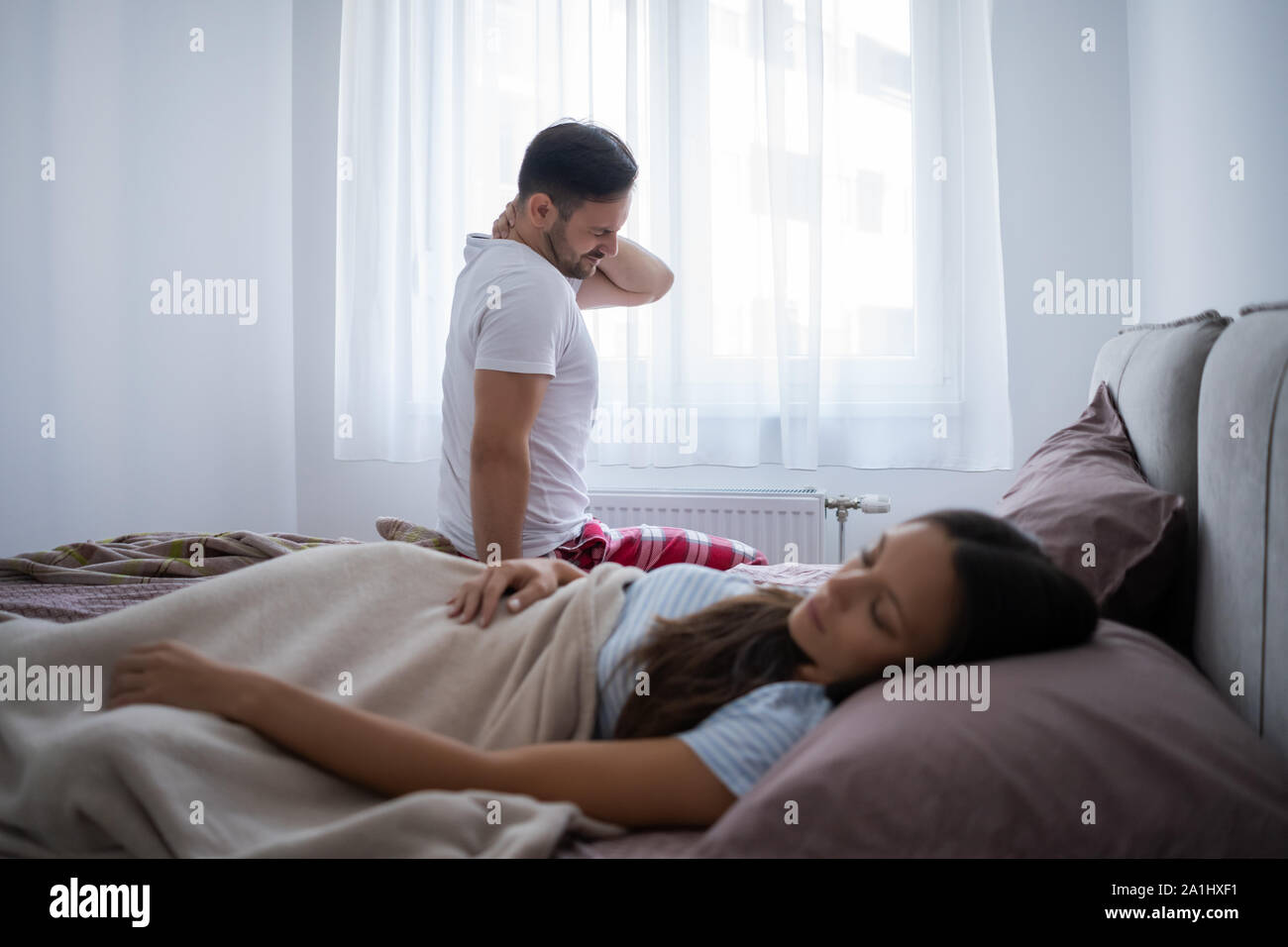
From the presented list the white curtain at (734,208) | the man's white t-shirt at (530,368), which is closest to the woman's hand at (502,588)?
the man's white t-shirt at (530,368)

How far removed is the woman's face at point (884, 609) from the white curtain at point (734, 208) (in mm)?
1666

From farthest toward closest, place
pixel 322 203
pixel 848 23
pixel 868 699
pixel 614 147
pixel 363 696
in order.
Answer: pixel 322 203 → pixel 848 23 → pixel 614 147 → pixel 363 696 → pixel 868 699

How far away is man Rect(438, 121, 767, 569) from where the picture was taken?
5.17 ft

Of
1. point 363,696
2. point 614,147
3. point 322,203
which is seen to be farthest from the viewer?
point 322,203

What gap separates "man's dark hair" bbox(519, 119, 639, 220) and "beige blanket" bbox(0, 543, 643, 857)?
33.8 inches

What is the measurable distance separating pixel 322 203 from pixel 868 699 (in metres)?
2.79

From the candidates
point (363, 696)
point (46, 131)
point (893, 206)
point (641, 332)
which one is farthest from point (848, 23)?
point (363, 696)

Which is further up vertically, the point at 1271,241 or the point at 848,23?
the point at 848,23

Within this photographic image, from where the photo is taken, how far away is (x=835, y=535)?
8.45 feet

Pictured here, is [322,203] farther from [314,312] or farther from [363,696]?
[363,696]

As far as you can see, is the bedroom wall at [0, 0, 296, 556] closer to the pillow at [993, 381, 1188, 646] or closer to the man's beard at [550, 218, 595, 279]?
the man's beard at [550, 218, 595, 279]

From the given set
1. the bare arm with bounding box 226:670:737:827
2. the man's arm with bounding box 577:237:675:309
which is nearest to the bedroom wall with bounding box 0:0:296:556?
the man's arm with bounding box 577:237:675:309

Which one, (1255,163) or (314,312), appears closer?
(1255,163)

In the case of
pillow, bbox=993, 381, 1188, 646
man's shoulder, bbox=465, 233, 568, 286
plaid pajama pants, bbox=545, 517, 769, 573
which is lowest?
plaid pajama pants, bbox=545, 517, 769, 573
